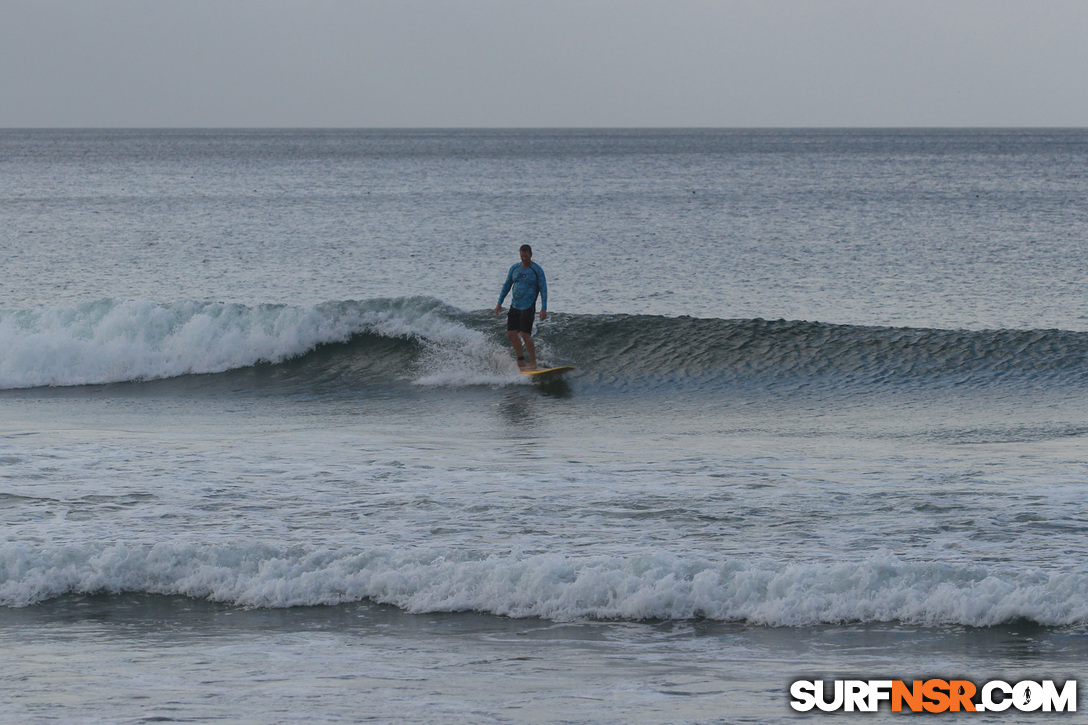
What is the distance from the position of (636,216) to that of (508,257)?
53.6 feet

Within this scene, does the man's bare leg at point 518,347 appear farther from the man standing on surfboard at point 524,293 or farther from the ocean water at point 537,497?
the ocean water at point 537,497

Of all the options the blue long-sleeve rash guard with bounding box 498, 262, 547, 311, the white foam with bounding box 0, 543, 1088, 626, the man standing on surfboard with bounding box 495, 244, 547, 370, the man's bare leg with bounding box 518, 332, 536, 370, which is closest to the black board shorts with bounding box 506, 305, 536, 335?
the man standing on surfboard with bounding box 495, 244, 547, 370

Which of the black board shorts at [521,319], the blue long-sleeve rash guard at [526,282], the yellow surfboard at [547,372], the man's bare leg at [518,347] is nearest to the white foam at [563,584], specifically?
the blue long-sleeve rash guard at [526,282]

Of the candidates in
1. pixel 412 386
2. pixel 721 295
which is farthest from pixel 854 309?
pixel 412 386

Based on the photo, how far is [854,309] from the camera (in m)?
23.2

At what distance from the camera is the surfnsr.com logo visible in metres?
5.67

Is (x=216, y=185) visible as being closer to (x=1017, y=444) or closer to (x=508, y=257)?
(x=508, y=257)

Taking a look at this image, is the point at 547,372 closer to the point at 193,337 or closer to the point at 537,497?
the point at 193,337

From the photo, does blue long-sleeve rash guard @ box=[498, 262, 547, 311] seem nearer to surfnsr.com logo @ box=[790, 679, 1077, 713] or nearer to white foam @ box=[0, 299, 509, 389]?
white foam @ box=[0, 299, 509, 389]

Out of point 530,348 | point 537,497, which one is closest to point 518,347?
point 530,348

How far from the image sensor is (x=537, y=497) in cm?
979

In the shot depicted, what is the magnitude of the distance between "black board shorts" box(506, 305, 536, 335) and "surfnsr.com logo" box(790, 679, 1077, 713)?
35.0 feet

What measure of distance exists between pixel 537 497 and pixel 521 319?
6.83 m

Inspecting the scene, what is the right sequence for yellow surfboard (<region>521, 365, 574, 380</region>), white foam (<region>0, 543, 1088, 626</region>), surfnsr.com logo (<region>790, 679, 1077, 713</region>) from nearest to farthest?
surfnsr.com logo (<region>790, 679, 1077, 713</region>) → white foam (<region>0, 543, 1088, 626</region>) → yellow surfboard (<region>521, 365, 574, 380</region>)
